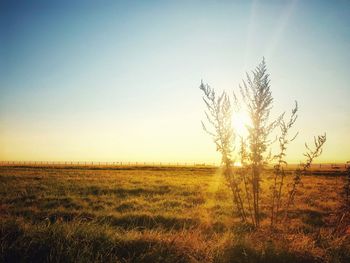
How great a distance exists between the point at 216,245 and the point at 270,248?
100cm

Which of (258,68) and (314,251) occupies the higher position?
(258,68)

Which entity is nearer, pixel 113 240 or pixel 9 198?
pixel 113 240

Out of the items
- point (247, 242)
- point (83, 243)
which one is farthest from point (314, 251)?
point (83, 243)

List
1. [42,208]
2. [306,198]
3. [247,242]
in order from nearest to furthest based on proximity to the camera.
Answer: [247,242] → [42,208] → [306,198]

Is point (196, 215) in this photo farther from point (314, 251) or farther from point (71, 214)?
point (314, 251)

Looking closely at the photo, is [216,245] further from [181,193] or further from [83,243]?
[181,193]

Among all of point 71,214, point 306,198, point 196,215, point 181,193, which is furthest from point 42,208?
point 306,198

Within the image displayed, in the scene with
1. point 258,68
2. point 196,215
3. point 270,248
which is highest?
point 258,68

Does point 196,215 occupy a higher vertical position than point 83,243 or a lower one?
lower

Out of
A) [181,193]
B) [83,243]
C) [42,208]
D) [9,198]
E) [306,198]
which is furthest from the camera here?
[181,193]

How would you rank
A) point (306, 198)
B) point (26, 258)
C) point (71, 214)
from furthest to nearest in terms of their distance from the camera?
point (306, 198) → point (71, 214) → point (26, 258)

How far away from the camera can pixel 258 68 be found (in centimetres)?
779

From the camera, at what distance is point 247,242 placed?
18.1 ft

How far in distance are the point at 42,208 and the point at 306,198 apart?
48.7 ft
